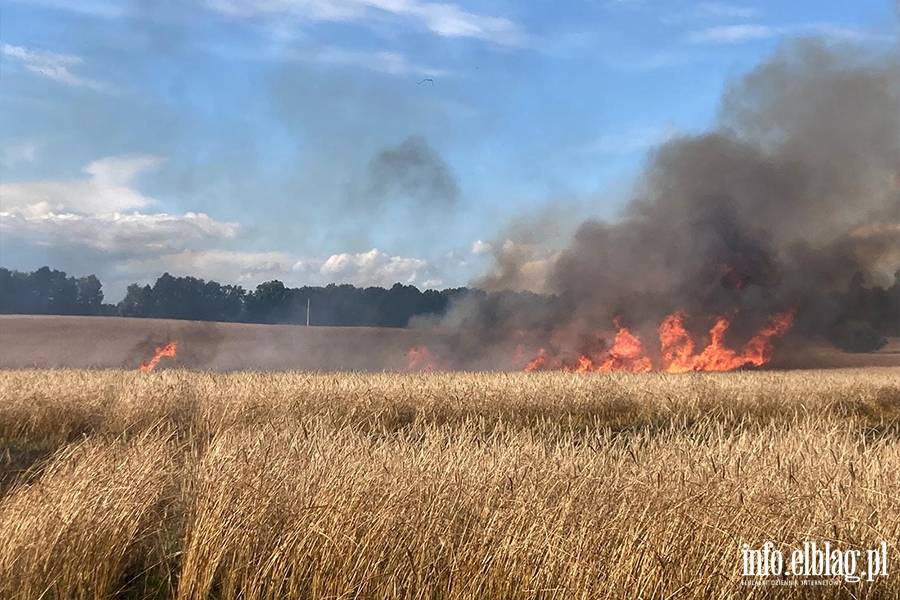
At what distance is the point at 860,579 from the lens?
228 inches

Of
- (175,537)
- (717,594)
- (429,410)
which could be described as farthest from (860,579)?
(429,410)

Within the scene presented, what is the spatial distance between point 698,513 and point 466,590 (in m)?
2.07

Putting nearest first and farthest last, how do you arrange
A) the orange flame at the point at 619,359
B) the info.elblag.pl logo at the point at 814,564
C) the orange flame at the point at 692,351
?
the info.elblag.pl logo at the point at 814,564
the orange flame at the point at 692,351
the orange flame at the point at 619,359

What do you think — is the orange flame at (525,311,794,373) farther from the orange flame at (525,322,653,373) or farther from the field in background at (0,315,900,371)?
the field in background at (0,315,900,371)

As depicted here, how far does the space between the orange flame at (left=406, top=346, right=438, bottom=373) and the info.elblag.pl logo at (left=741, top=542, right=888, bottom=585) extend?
43512mm

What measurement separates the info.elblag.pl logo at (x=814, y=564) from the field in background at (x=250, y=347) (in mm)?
41048

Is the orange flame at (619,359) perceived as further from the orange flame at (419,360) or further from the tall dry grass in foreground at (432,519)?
the tall dry grass in foreground at (432,519)

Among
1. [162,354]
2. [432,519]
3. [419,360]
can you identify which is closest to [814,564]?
[432,519]

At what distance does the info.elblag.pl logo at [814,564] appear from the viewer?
19.0 feet

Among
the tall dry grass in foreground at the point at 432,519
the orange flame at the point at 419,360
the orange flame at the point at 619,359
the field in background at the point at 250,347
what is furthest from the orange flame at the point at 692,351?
Answer: the tall dry grass in foreground at the point at 432,519

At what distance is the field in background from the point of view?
2011 inches

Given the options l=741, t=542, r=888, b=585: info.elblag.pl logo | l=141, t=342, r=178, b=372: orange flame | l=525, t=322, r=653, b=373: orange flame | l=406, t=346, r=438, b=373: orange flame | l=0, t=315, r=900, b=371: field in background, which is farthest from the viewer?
l=141, t=342, r=178, b=372: orange flame

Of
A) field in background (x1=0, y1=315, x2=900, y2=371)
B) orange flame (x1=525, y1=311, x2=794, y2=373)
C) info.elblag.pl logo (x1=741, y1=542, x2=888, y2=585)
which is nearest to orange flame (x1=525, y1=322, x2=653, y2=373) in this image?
orange flame (x1=525, y1=311, x2=794, y2=373)

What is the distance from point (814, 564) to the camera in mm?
5934
